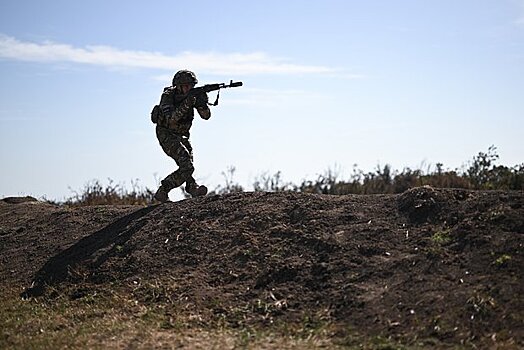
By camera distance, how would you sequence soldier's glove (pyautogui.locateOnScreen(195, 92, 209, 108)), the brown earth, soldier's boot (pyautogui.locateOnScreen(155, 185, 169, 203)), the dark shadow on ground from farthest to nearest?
soldier's boot (pyautogui.locateOnScreen(155, 185, 169, 203)) < soldier's glove (pyautogui.locateOnScreen(195, 92, 209, 108)) < the dark shadow on ground < the brown earth

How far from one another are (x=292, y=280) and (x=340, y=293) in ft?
2.18

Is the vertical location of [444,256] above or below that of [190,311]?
above

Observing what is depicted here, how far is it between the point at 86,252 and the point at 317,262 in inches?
140

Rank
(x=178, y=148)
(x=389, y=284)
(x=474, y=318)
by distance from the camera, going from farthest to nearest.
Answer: (x=178, y=148) → (x=389, y=284) → (x=474, y=318)

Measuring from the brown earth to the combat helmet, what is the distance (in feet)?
5.83

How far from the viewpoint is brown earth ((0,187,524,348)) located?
23.5ft

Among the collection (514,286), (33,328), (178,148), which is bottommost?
(33,328)

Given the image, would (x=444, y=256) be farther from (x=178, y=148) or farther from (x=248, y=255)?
(x=178, y=148)

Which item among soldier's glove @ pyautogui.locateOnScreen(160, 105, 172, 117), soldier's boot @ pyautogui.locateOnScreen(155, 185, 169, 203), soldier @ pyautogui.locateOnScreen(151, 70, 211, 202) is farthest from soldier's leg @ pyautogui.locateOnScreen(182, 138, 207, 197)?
soldier's glove @ pyautogui.locateOnScreen(160, 105, 172, 117)

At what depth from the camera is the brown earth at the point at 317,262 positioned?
23.5 ft

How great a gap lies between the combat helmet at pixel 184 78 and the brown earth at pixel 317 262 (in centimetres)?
178

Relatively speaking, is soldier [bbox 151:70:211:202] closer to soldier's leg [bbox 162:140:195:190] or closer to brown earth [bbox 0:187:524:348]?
soldier's leg [bbox 162:140:195:190]

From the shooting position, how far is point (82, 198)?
16.8 meters

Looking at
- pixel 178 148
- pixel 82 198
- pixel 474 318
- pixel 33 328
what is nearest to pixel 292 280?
pixel 474 318
